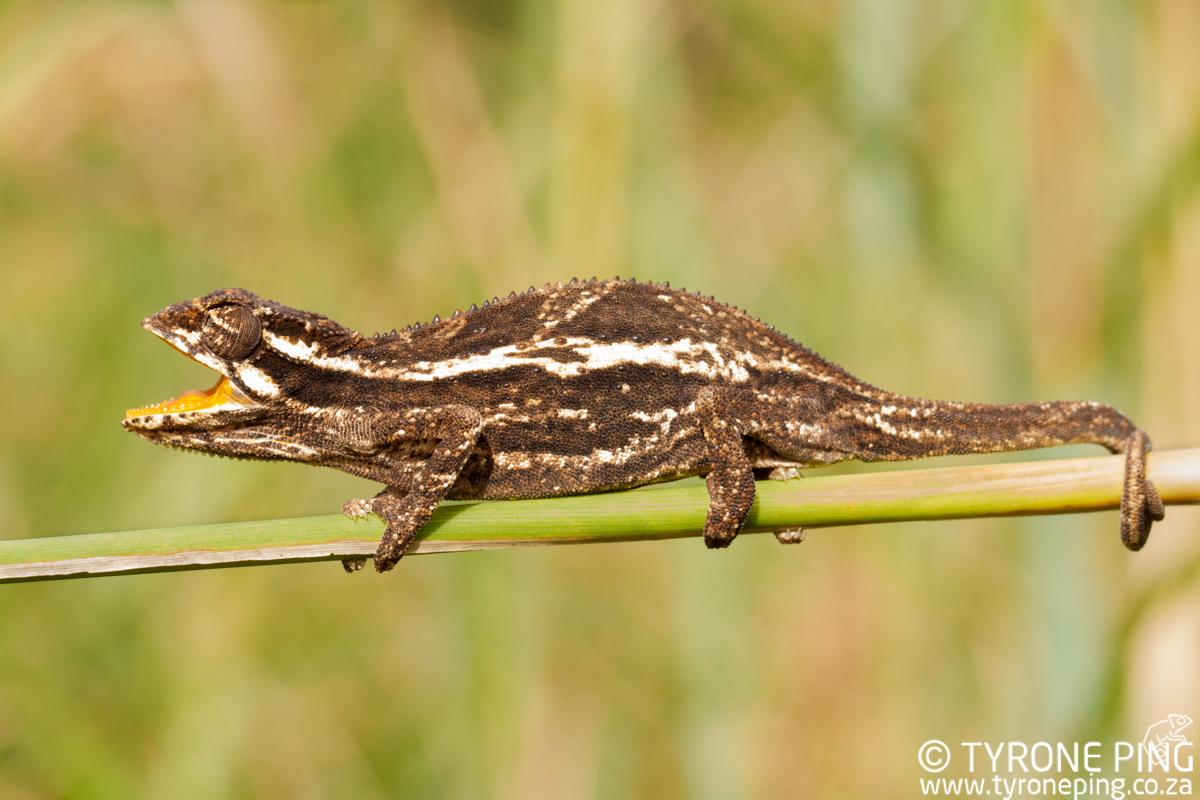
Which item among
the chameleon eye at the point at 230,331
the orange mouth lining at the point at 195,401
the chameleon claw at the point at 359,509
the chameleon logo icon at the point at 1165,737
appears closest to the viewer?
the chameleon claw at the point at 359,509

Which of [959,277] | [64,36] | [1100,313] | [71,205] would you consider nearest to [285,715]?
[71,205]

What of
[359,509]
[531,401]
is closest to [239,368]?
[359,509]

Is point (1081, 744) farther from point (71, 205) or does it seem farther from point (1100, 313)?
point (71, 205)

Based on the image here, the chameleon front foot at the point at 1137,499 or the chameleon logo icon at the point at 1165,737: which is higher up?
the chameleon front foot at the point at 1137,499

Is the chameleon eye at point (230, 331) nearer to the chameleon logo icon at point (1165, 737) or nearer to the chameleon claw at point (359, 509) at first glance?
the chameleon claw at point (359, 509)

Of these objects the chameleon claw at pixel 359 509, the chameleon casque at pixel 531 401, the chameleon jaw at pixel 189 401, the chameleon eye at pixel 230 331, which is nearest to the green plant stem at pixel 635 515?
the chameleon claw at pixel 359 509

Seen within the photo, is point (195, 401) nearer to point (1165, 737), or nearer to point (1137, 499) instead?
point (1137, 499)

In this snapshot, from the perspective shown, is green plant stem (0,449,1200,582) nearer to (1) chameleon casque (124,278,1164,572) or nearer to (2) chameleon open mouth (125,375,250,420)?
(1) chameleon casque (124,278,1164,572)
